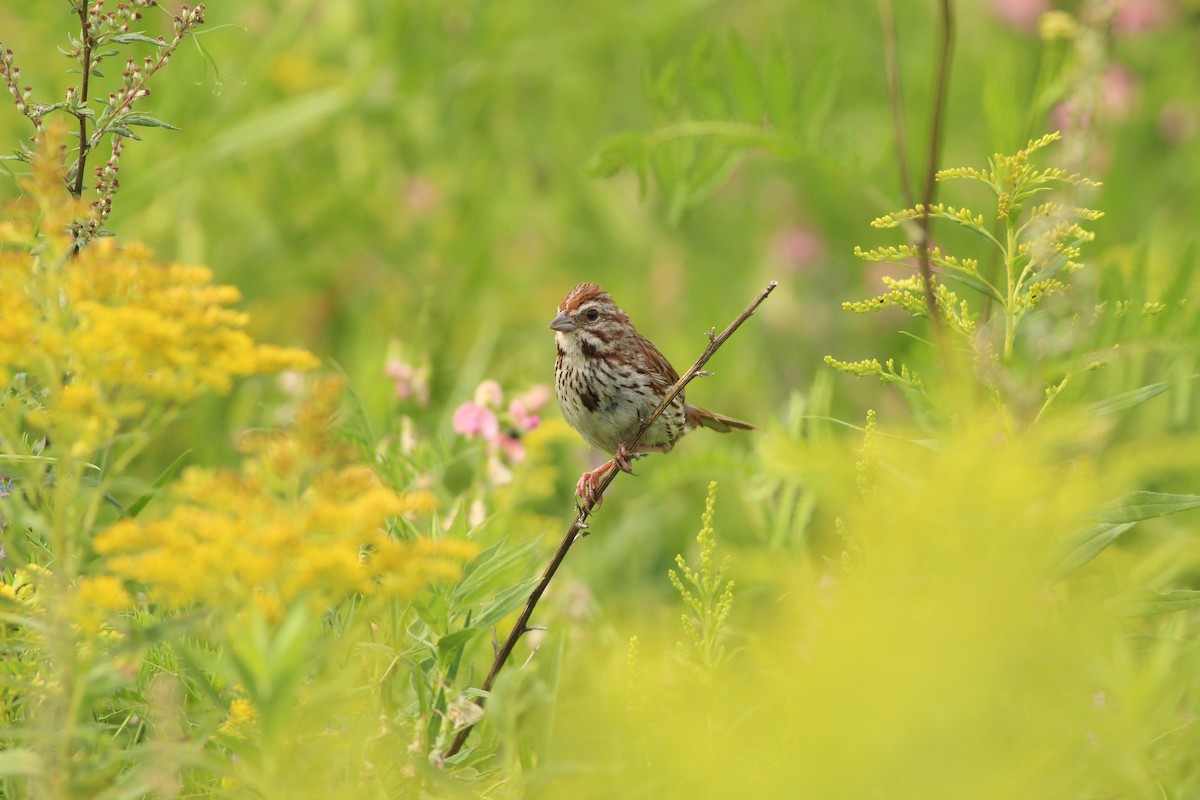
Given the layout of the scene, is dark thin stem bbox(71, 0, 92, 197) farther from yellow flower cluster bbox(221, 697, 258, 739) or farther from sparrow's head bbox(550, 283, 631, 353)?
sparrow's head bbox(550, 283, 631, 353)

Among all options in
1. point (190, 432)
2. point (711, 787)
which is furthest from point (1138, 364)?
point (190, 432)

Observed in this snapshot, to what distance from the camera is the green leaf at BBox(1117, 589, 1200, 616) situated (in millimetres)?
2463

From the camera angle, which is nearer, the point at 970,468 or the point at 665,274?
the point at 970,468

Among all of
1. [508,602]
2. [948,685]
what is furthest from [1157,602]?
[508,602]

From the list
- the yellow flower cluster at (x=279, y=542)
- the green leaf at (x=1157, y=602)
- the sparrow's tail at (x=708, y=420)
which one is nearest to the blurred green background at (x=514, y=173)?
the sparrow's tail at (x=708, y=420)

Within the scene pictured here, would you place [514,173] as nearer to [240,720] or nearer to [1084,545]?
[1084,545]

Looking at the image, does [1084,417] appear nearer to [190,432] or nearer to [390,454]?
[390,454]

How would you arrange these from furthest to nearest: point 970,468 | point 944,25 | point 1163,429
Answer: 1. point 1163,429
2. point 944,25
3. point 970,468

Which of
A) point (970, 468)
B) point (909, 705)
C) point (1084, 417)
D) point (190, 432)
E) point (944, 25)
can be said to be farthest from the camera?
point (190, 432)

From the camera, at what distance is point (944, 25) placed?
130 inches

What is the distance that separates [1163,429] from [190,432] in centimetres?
378

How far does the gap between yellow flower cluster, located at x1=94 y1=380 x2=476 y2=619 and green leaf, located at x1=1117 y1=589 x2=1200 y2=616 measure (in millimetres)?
1263

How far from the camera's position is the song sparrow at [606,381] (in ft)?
14.2

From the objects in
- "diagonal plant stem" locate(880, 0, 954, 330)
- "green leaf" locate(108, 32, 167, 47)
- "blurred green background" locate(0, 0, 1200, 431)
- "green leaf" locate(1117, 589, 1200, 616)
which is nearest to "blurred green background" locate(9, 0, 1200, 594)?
"blurred green background" locate(0, 0, 1200, 431)
